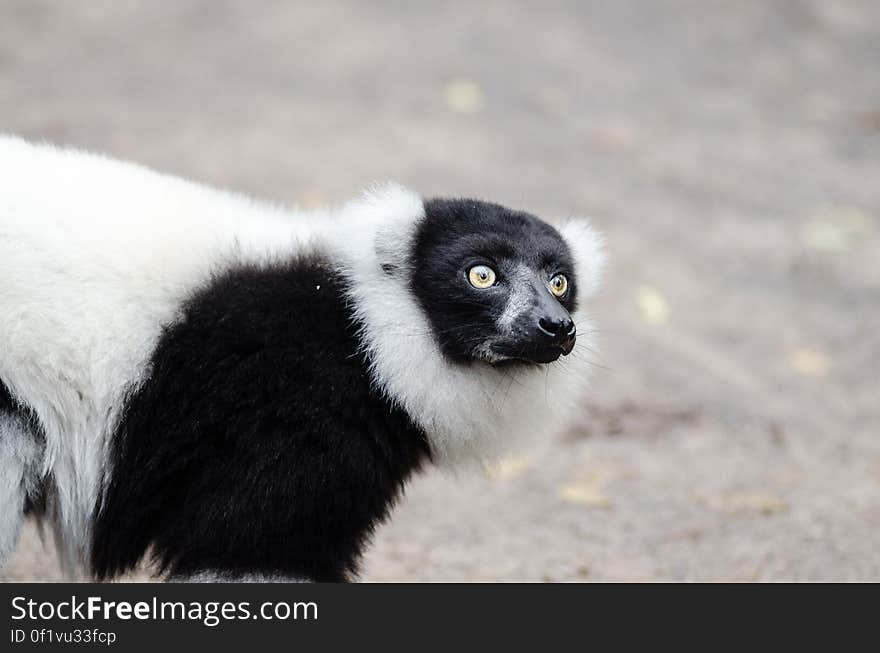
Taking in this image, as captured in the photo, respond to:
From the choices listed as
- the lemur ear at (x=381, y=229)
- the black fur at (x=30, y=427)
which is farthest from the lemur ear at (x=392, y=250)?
the black fur at (x=30, y=427)

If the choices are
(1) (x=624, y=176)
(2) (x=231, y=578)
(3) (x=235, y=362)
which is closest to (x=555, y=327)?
(3) (x=235, y=362)

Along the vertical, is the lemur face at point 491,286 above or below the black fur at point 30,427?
above

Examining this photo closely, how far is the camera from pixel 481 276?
3.93 m

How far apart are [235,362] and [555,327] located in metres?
1.08

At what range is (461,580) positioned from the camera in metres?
5.08

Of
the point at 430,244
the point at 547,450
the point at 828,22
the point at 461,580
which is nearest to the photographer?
the point at 430,244

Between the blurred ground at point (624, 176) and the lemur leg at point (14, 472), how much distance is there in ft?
4.56

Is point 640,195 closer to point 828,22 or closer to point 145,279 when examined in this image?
point 828,22

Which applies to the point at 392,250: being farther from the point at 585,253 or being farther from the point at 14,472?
the point at 14,472

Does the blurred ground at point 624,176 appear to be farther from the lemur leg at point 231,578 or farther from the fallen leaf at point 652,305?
the lemur leg at point 231,578

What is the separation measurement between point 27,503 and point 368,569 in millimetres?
1883

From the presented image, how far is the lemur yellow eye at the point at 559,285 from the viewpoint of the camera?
409 cm
